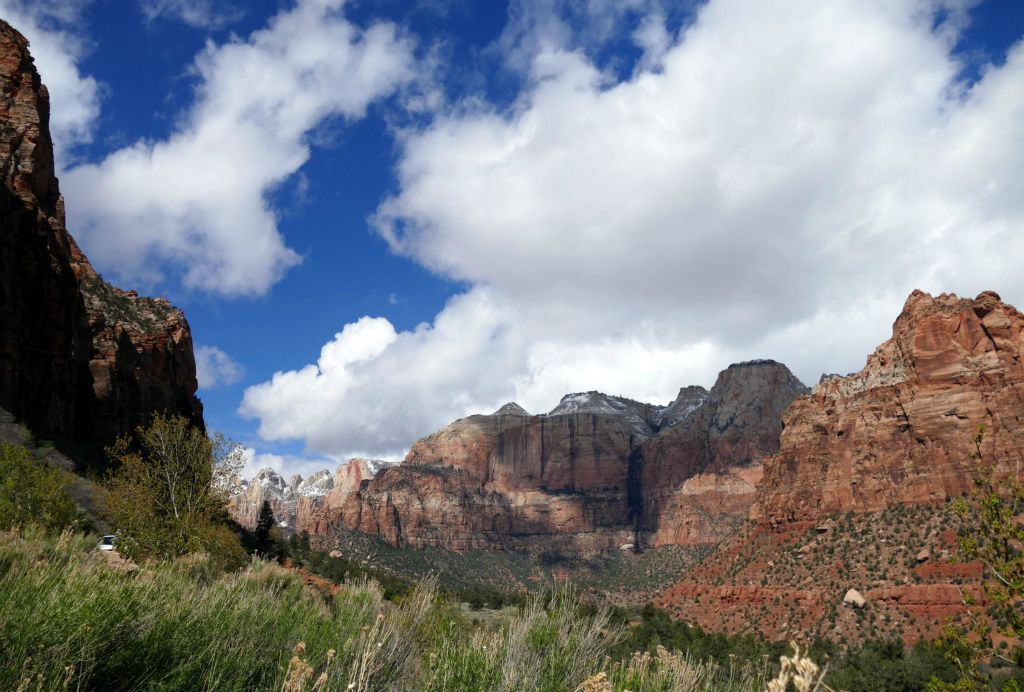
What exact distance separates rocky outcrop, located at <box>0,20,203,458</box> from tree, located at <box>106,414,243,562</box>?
1528 centimetres

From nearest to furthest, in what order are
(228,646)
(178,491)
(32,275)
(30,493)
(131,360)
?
(228,646) < (30,493) < (178,491) < (32,275) < (131,360)

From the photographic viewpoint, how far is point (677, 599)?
83.8 meters

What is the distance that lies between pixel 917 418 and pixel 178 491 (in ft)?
282

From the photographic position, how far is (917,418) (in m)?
84.6

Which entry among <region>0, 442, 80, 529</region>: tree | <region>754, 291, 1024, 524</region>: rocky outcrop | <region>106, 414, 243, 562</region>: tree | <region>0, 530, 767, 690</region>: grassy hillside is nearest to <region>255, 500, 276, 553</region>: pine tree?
<region>106, 414, 243, 562</region>: tree

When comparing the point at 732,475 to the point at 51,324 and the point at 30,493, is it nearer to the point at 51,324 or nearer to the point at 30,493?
the point at 51,324

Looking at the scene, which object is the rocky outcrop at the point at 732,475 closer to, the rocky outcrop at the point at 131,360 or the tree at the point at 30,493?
the rocky outcrop at the point at 131,360

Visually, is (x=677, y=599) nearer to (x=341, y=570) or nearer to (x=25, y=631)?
(x=341, y=570)

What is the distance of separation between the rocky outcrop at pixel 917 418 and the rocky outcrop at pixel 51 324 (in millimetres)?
79903

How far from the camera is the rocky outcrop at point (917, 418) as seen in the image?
76562mm

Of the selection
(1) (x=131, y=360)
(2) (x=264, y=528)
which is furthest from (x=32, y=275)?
(2) (x=264, y=528)

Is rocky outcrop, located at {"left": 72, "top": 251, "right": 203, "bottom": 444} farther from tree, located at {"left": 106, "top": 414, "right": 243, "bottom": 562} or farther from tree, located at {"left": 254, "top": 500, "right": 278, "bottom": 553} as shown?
tree, located at {"left": 106, "top": 414, "right": 243, "bottom": 562}

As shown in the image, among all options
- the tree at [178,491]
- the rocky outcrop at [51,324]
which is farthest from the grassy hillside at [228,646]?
the rocky outcrop at [51,324]

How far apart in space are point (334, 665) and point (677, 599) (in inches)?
3316
